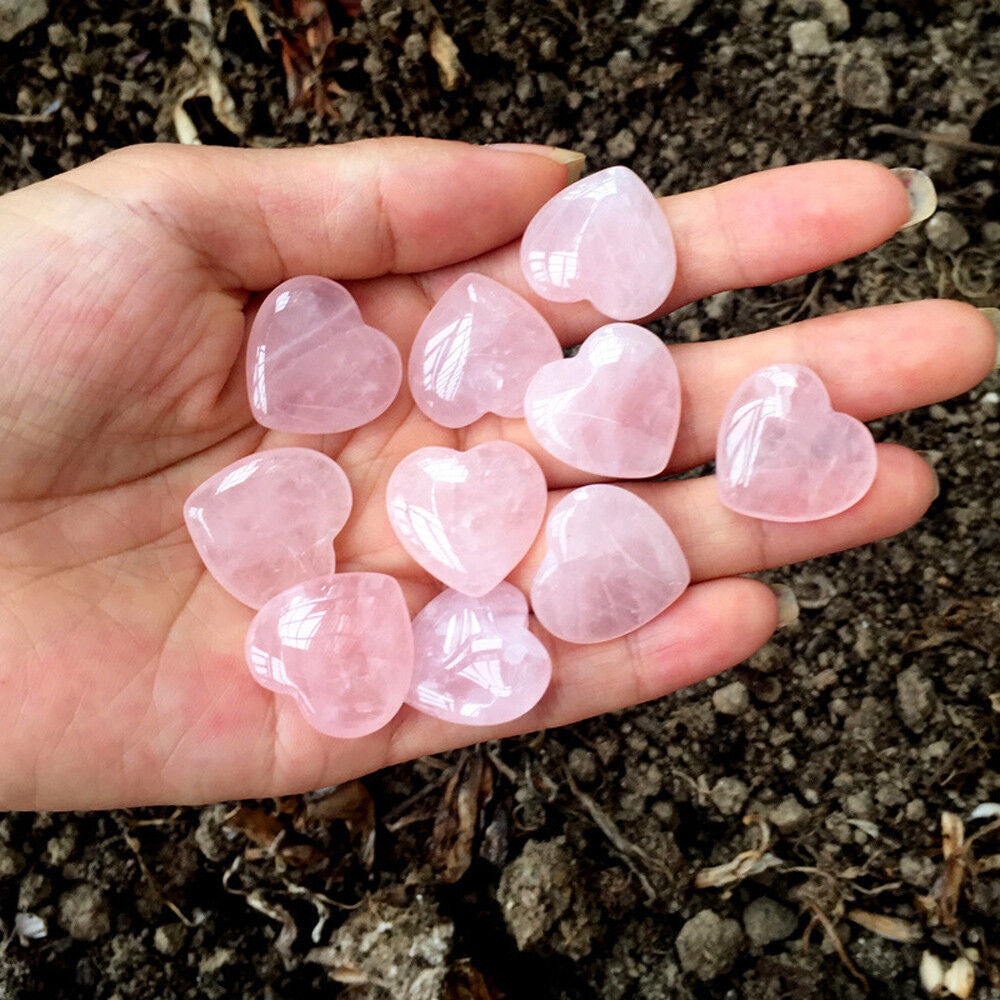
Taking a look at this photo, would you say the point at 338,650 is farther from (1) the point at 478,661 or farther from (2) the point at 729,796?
(2) the point at 729,796

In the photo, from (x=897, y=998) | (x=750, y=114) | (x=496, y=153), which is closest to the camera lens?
(x=496, y=153)

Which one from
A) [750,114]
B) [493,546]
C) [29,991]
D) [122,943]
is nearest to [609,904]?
[493,546]

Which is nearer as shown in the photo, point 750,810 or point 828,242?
point 828,242

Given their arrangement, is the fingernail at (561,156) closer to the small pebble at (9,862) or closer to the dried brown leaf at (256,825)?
the dried brown leaf at (256,825)

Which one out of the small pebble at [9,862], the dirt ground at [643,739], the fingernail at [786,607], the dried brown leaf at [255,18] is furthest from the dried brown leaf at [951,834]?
the dried brown leaf at [255,18]

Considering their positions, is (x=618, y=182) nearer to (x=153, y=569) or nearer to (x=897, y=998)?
(x=153, y=569)

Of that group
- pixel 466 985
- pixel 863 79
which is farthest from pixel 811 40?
pixel 466 985
